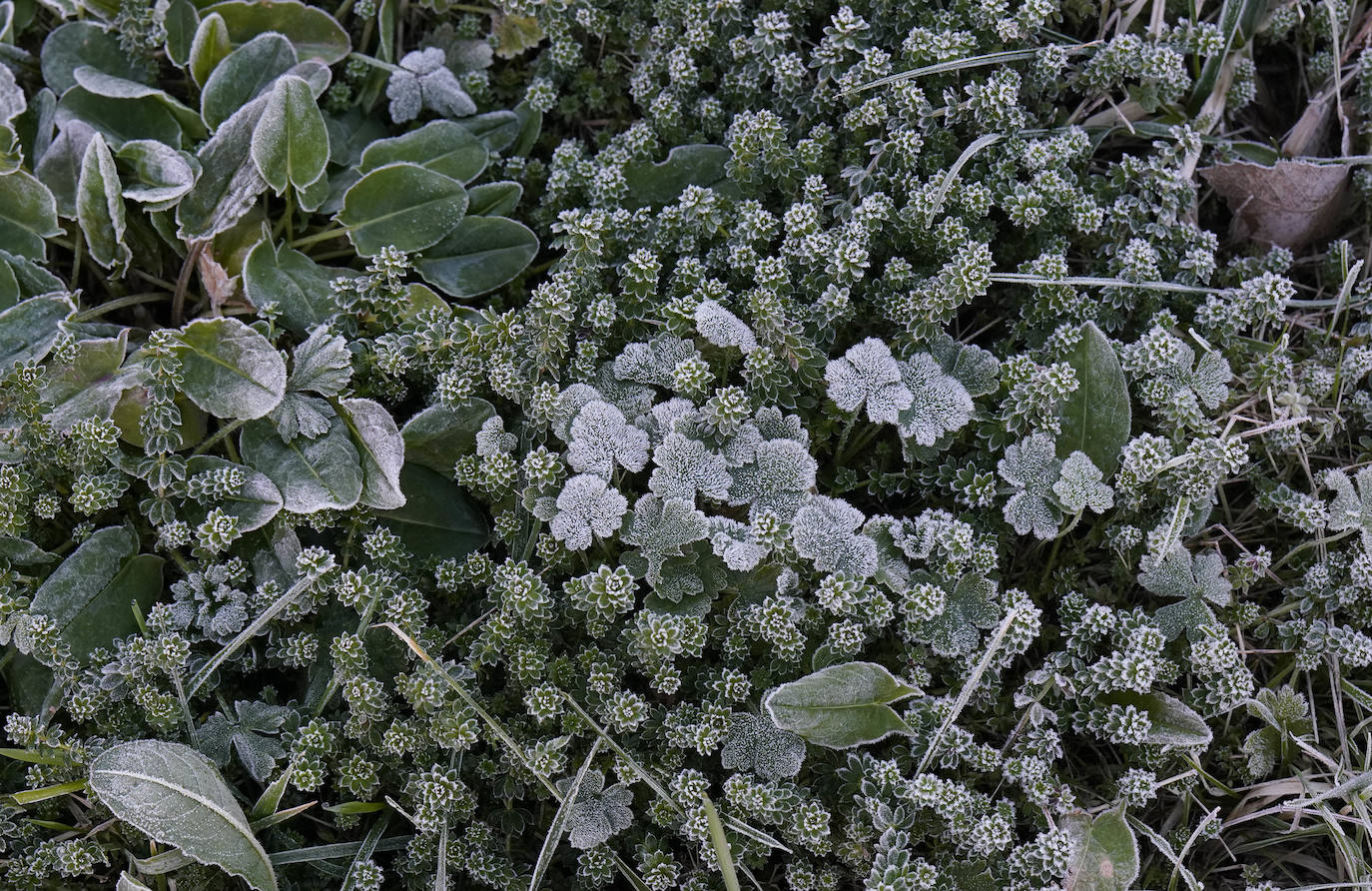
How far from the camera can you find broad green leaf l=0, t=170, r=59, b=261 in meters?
2.73

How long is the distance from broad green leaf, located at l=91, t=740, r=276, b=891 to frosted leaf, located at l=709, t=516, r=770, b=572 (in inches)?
44.6

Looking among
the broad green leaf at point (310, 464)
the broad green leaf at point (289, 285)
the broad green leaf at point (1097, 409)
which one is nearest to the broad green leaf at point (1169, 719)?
the broad green leaf at point (1097, 409)

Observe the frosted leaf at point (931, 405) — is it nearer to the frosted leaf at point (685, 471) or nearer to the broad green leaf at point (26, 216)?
the frosted leaf at point (685, 471)

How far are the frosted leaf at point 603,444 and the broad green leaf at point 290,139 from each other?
41.7 inches

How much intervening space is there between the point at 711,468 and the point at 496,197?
3.74 feet

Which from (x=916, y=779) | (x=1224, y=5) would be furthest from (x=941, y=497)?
(x=1224, y=5)

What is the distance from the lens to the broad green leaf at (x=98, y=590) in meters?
2.41

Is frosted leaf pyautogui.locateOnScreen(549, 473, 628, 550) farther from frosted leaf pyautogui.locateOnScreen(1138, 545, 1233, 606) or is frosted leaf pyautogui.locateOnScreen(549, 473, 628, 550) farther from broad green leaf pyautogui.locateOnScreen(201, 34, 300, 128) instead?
broad green leaf pyautogui.locateOnScreen(201, 34, 300, 128)

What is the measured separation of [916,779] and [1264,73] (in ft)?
8.02

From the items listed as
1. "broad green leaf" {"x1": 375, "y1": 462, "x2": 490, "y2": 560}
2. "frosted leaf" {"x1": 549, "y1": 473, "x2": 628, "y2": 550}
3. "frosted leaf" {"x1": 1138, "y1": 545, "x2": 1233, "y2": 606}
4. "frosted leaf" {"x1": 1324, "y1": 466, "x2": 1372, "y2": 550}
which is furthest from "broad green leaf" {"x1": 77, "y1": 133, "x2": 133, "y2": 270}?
"frosted leaf" {"x1": 1324, "y1": 466, "x2": 1372, "y2": 550}

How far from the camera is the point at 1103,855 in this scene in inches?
85.1

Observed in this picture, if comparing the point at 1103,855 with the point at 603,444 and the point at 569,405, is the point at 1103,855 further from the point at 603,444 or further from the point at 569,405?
the point at 569,405

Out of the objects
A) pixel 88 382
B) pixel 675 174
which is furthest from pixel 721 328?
pixel 88 382

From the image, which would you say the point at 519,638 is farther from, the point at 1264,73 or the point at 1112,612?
the point at 1264,73
